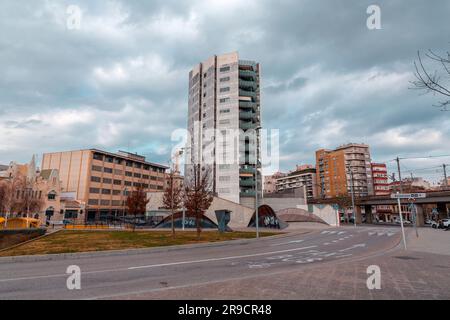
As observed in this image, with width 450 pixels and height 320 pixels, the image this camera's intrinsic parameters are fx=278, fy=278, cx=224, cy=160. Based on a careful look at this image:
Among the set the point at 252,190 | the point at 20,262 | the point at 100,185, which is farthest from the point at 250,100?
the point at 20,262

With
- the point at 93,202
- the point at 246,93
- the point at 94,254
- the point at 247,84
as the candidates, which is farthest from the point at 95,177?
the point at 94,254

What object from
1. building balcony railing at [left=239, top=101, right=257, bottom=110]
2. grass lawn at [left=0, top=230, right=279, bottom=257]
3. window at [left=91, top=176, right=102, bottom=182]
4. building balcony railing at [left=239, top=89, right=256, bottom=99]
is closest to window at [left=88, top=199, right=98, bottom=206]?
window at [left=91, top=176, right=102, bottom=182]

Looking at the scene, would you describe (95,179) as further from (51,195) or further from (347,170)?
(347,170)

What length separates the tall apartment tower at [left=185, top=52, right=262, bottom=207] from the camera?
6594cm

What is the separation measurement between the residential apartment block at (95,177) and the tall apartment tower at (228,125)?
20892 mm

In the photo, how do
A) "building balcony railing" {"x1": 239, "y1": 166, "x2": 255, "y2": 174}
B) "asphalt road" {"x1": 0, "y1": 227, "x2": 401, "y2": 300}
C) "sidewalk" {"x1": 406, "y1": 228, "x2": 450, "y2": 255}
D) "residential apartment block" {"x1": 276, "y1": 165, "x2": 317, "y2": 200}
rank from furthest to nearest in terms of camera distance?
"residential apartment block" {"x1": 276, "y1": 165, "x2": 317, "y2": 200}, "building balcony railing" {"x1": 239, "y1": 166, "x2": 255, "y2": 174}, "sidewalk" {"x1": 406, "y1": 228, "x2": 450, "y2": 255}, "asphalt road" {"x1": 0, "y1": 227, "x2": 401, "y2": 300}

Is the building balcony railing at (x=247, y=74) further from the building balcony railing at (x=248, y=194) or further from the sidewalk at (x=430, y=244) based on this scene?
the sidewalk at (x=430, y=244)

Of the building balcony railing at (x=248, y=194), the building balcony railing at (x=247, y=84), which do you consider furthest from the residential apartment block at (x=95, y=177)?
the building balcony railing at (x=247, y=84)

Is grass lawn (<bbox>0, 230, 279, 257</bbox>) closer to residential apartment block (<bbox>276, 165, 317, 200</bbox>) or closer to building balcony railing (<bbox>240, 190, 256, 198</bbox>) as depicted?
building balcony railing (<bbox>240, 190, 256, 198</bbox>)

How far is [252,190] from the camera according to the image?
6638 centimetres

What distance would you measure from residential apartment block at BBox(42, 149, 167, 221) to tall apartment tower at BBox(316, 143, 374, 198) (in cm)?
7232

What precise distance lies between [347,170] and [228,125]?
61402mm

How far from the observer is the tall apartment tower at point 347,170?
10612 centimetres
